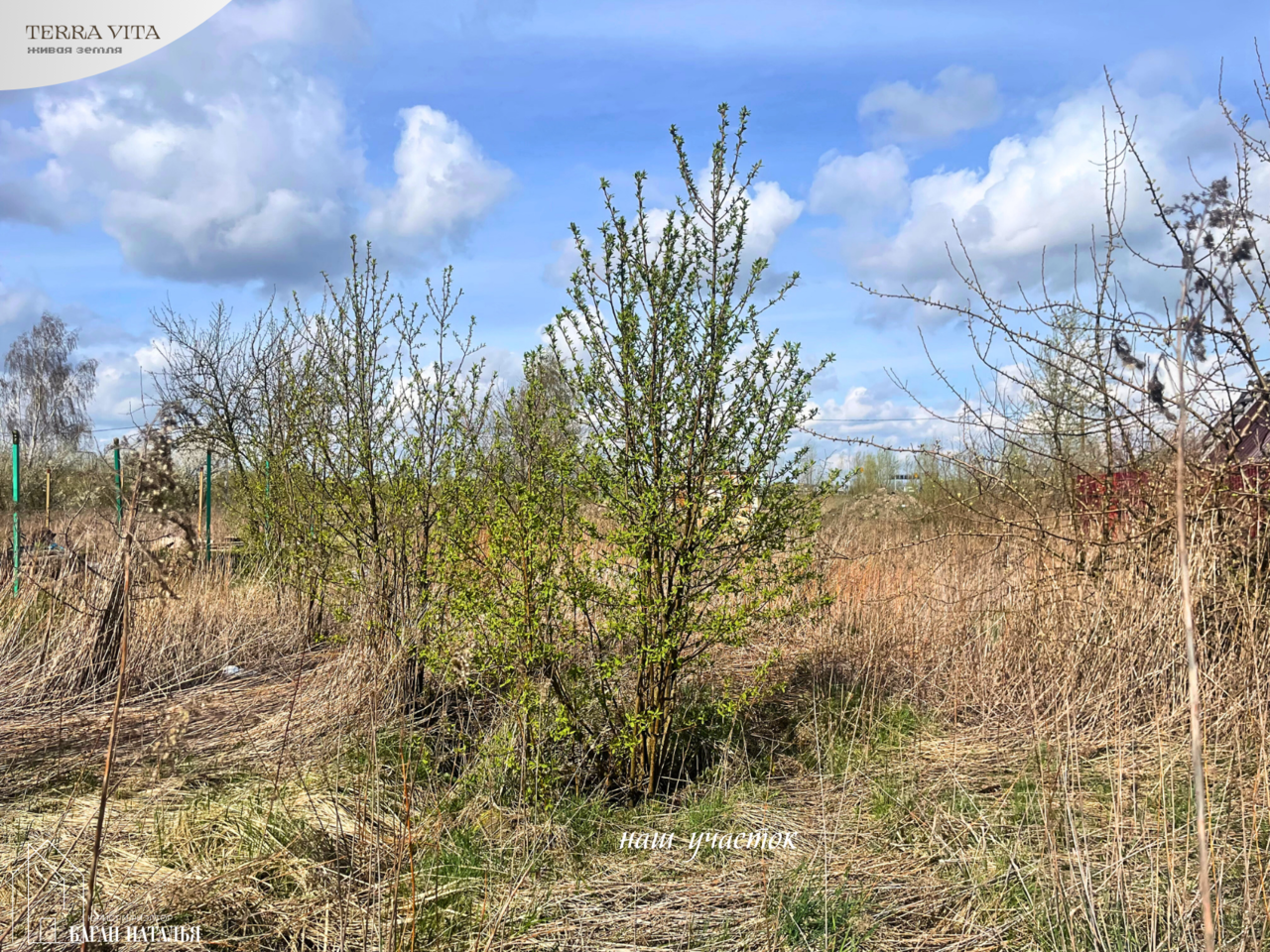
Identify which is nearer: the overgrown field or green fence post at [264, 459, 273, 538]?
the overgrown field

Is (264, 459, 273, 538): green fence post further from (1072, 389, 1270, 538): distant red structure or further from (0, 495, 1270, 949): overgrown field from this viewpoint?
(1072, 389, 1270, 538): distant red structure

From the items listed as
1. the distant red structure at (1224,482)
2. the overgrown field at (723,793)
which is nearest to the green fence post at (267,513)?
the overgrown field at (723,793)

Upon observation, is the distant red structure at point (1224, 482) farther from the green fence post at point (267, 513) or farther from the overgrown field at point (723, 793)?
the green fence post at point (267, 513)

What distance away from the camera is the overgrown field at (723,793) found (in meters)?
2.63

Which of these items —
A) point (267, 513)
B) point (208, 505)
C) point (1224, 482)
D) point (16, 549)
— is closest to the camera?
point (1224, 482)

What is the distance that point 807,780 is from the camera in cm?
407

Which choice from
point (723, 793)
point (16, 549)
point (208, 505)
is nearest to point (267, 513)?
point (16, 549)

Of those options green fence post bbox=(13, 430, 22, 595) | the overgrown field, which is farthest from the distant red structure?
green fence post bbox=(13, 430, 22, 595)

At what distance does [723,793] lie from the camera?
153 inches

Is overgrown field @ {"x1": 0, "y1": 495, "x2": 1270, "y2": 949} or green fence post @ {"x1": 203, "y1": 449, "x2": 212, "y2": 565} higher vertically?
green fence post @ {"x1": 203, "y1": 449, "x2": 212, "y2": 565}

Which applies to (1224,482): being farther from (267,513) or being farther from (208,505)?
(208,505)

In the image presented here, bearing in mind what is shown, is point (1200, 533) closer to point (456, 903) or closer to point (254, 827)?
point (456, 903)

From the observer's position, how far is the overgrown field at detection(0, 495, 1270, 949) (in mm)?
2633

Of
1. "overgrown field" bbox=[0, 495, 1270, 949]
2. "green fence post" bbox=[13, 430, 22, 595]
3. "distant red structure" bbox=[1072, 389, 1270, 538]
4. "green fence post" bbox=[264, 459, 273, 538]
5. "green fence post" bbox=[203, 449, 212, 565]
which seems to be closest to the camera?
"overgrown field" bbox=[0, 495, 1270, 949]
